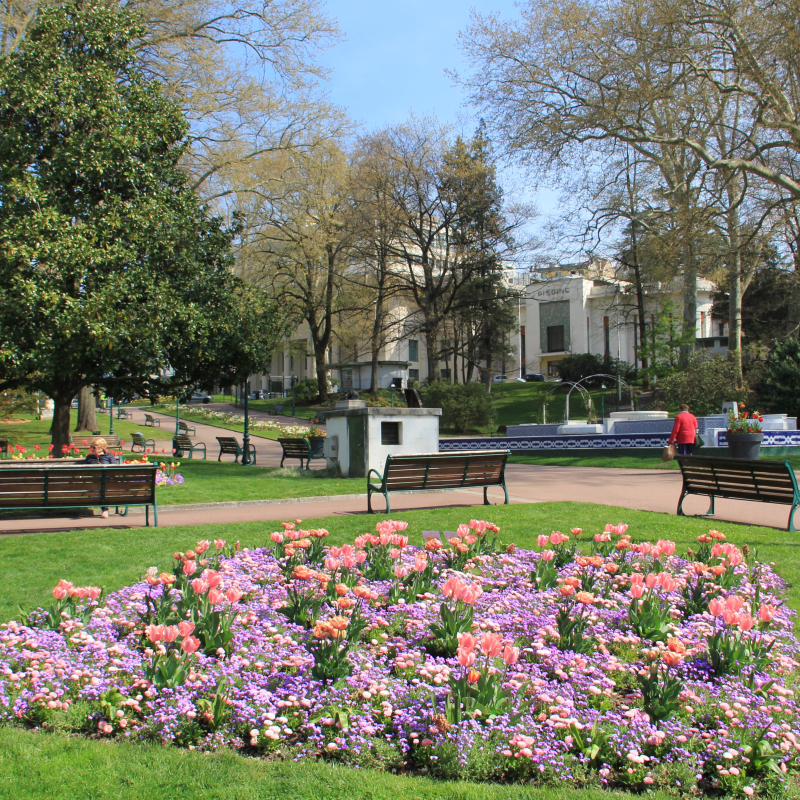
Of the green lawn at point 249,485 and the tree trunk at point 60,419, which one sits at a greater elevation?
the tree trunk at point 60,419

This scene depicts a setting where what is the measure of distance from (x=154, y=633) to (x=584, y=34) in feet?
67.5

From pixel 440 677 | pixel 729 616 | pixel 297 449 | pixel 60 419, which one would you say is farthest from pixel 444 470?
pixel 60 419

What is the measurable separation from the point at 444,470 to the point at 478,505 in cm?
78

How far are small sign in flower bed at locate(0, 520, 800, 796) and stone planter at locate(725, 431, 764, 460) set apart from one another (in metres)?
13.1

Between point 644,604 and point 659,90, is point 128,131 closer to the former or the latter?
point 659,90

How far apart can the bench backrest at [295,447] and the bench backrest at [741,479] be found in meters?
11.5

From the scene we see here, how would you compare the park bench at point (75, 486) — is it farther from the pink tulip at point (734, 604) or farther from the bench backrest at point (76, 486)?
the pink tulip at point (734, 604)

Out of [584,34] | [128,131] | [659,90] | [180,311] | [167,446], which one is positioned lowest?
[167,446]

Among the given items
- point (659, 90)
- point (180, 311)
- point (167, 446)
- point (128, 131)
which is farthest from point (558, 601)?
point (167, 446)

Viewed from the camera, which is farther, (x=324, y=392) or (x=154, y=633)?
(x=324, y=392)

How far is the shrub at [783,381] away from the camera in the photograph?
1075 inches

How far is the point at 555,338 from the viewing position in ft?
268

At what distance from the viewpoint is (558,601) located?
4.95m

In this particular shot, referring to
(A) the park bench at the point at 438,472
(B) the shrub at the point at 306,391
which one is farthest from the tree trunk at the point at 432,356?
(A) the park bench at the point at 438,472
